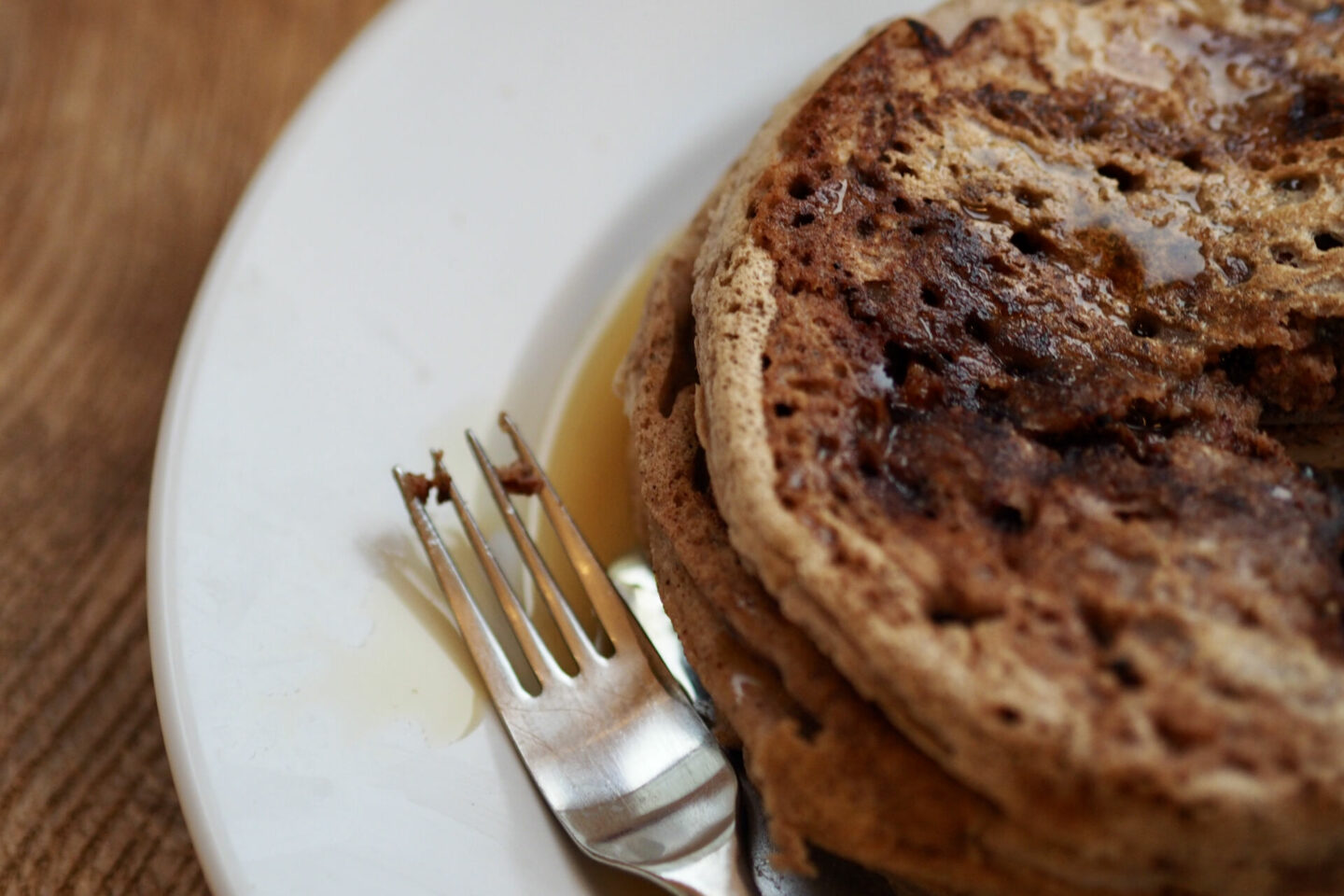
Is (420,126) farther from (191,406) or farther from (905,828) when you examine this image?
(905,828)

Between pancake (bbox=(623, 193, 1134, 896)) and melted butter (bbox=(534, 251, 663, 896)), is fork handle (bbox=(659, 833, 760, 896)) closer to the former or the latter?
pancake (bbox=(623, 193, 1134, 896))

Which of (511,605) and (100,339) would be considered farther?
(100,339)

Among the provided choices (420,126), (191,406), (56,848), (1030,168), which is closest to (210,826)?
(56,848)

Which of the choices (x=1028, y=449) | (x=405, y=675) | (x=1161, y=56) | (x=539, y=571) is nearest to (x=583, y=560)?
(x=539, y=571)

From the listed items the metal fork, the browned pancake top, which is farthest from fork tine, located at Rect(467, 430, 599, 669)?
the browned pancake top

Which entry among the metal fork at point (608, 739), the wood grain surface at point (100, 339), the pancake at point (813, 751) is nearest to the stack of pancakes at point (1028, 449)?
the pancake at point (813, 751)

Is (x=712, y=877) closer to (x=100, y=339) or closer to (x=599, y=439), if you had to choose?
A: (x=599, y=439)
